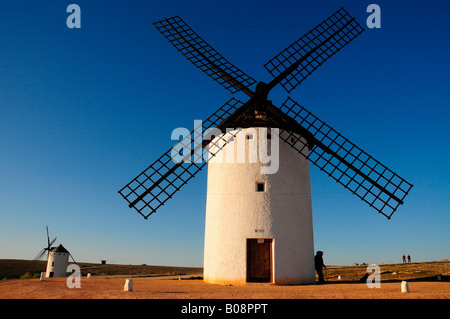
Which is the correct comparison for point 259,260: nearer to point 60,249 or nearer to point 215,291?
point 215,291

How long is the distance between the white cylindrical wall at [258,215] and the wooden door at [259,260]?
0.20m

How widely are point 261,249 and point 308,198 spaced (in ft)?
10.6

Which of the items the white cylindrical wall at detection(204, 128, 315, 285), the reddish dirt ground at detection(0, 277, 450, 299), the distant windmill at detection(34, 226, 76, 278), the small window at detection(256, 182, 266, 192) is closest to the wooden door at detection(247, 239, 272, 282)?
the white cylindrical wall at detection(204, 128, 315, 285)

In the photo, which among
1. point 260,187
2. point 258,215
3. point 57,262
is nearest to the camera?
point 258,215

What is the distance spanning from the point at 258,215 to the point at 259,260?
1.75m

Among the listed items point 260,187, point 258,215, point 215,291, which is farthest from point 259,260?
point 215,291

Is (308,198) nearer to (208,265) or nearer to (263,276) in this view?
(263,276)

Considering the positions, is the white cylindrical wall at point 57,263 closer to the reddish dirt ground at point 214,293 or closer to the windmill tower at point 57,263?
the windmill tower at point 57,263

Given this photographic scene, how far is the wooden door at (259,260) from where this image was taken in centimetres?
1235

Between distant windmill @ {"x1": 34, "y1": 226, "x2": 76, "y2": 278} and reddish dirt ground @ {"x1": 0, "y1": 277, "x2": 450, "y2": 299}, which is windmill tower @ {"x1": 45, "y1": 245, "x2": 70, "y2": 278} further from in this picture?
reddish dirt ground @ {"x1": 0, "y1": 277, "x2": 450, "y2": 299}

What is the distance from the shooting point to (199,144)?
13.6 m

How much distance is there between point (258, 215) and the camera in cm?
1271

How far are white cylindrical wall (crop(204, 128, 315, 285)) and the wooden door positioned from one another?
196 millimetres
